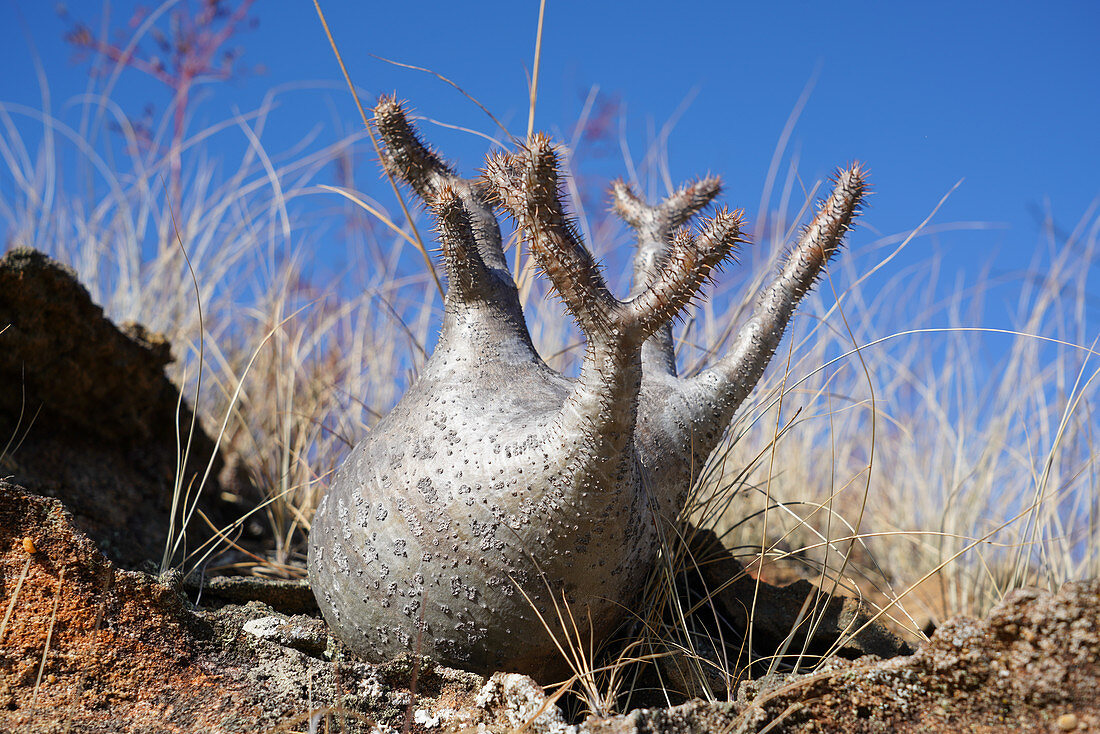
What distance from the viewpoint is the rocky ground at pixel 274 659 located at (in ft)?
3.72

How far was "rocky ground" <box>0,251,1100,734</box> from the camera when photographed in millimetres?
1134

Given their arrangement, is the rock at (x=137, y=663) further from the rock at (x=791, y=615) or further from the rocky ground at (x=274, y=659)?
the rock at (x=791, y=615)

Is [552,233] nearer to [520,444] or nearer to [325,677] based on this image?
[520,444]

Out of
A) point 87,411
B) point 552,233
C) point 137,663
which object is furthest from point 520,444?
point 87,411

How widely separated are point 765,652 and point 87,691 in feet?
4.52

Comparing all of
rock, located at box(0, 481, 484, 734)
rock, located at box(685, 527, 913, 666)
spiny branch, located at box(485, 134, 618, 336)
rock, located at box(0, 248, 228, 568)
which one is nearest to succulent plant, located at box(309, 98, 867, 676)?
spiny branch, located at box(485, 134, 618, 336)

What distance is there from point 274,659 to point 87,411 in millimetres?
1197

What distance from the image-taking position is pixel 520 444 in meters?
1.41

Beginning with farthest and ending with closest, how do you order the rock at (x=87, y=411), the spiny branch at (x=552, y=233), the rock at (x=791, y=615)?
the rock at (x=87, y=411), the rock at (x=791, y=615), the spiny branch at (x=552, y=233)

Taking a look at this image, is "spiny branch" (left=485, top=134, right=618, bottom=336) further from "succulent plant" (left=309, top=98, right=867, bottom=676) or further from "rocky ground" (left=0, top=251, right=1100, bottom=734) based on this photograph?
"rocky ground" (left=0, top=251, right=1100, bottom=734)

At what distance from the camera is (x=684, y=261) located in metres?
1.25

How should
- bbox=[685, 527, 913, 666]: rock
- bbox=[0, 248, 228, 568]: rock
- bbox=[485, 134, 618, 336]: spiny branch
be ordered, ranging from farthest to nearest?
bbox=[0, 248, 228, 568]: rock < bbox=[685, 527, 913, 666]: rock < bbox=[485, 134, 618, 336]: spiny branch

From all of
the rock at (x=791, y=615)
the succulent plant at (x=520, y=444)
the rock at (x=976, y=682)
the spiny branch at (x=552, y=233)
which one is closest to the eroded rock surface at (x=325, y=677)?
the rock at (x=976, y=682)

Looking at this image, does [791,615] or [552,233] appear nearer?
[552,233]
